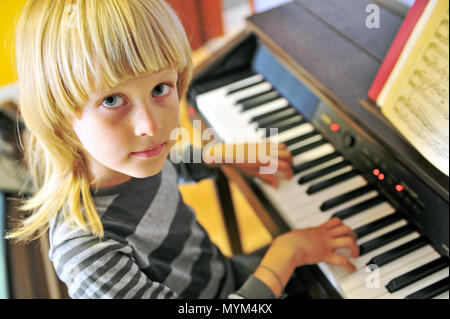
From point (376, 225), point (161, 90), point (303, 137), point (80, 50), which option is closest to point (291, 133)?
point (303, 137)

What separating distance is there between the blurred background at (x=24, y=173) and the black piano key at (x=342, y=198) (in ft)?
1.35

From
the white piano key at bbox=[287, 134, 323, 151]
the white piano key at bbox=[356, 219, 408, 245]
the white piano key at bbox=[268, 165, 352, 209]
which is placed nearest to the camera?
the white piano key at bbox=[356, 219, 408, 245]

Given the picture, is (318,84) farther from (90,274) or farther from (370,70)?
(90,274)

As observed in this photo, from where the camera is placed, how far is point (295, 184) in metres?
1.02

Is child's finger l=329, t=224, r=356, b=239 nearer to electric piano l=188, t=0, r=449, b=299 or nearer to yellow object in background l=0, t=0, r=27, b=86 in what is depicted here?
electric piano l=188, t=0, r=449, b=299

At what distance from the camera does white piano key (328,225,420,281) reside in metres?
0.83

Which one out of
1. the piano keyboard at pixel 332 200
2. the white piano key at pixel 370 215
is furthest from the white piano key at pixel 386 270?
the white piano key at pixel 370 215

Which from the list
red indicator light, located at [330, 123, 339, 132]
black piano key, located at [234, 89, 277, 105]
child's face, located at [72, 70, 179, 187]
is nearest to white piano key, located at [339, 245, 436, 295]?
red indicator light, located at [330, 123, 339, 132]

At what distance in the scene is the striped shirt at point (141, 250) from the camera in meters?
0.66

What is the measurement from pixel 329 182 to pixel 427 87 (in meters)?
0.32

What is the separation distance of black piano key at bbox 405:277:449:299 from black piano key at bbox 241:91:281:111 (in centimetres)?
65

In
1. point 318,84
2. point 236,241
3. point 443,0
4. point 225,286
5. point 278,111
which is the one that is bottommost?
point 236,241
